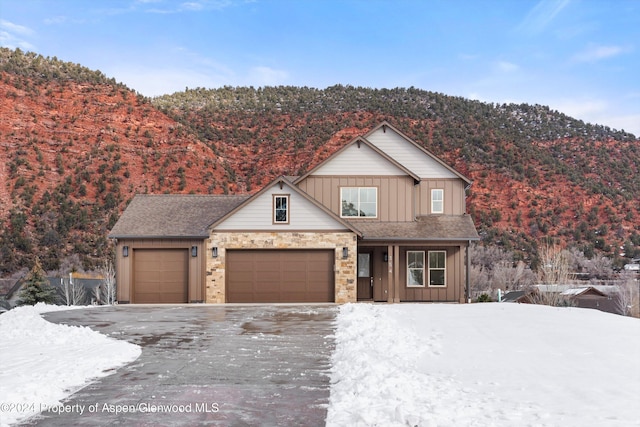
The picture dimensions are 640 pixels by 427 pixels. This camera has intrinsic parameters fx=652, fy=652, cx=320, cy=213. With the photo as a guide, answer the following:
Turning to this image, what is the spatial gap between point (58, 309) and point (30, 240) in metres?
25.9

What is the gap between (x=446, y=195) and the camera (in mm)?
28016

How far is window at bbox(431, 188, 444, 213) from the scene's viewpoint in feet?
91.7

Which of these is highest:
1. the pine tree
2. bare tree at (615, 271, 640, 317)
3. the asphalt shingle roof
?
the asphalt shingle roof

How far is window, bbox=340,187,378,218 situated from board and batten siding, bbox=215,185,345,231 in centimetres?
206

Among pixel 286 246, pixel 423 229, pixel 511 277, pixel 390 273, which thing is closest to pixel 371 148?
pixel 423 229

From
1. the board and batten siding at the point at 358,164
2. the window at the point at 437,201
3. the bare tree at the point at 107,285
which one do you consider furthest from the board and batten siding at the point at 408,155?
Answer: the bare tree at the point at 107,285

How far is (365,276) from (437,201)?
4499 mm

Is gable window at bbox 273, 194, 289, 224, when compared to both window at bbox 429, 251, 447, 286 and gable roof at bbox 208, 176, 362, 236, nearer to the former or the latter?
gable roof at bbox 208, 176, 362, 236

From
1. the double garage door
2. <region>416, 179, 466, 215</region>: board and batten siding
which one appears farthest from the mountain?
the double garage door

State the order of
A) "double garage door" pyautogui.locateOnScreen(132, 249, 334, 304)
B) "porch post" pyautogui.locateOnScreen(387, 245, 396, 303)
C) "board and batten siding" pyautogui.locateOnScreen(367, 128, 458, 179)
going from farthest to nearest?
1. "board and batten siding" pyautogui.locateOnScreen(367, 128, 458, 179)
2. "porch post" pyautogui.locateOnScreen(387, 245, 396, 303)
3. "double garage door" pyautogui.locateOnScreen(132, 249, 334, 304)

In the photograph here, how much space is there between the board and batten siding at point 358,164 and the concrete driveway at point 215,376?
391 inches

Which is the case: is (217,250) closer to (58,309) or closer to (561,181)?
(58,309)

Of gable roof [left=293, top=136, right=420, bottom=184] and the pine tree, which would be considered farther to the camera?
the pine tree

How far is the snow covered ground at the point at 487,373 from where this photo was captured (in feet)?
23.4
